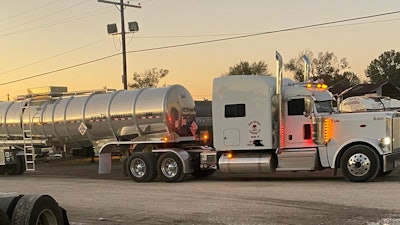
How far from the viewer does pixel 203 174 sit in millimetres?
18812

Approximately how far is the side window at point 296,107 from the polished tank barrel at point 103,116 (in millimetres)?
4181

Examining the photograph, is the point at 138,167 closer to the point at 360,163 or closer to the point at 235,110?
the point at 235,110

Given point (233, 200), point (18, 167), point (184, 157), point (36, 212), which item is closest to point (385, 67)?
point (18, 167)

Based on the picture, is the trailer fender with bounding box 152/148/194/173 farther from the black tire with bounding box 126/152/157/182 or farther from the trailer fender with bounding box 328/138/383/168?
the trailer fender with bounding box 328/138/383/168

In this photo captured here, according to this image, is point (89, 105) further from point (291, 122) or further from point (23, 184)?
point (291, 122)

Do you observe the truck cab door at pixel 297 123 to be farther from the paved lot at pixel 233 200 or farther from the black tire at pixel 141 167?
the black tire at pixel 141 167

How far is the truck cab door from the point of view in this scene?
15.9 meters

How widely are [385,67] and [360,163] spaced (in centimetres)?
10767

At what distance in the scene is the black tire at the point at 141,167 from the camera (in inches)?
701

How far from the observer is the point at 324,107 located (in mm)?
15945

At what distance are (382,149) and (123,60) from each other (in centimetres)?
2262

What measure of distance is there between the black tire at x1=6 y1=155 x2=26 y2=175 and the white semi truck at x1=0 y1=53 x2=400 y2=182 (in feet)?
8.27

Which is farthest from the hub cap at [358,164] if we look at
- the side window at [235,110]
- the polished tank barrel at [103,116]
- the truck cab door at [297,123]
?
the polished tank barrel at [103,116]

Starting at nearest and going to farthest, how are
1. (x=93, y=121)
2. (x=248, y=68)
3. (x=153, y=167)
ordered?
(x=153, y=167) → (x=93, y=121) → (x=248, y=68)
